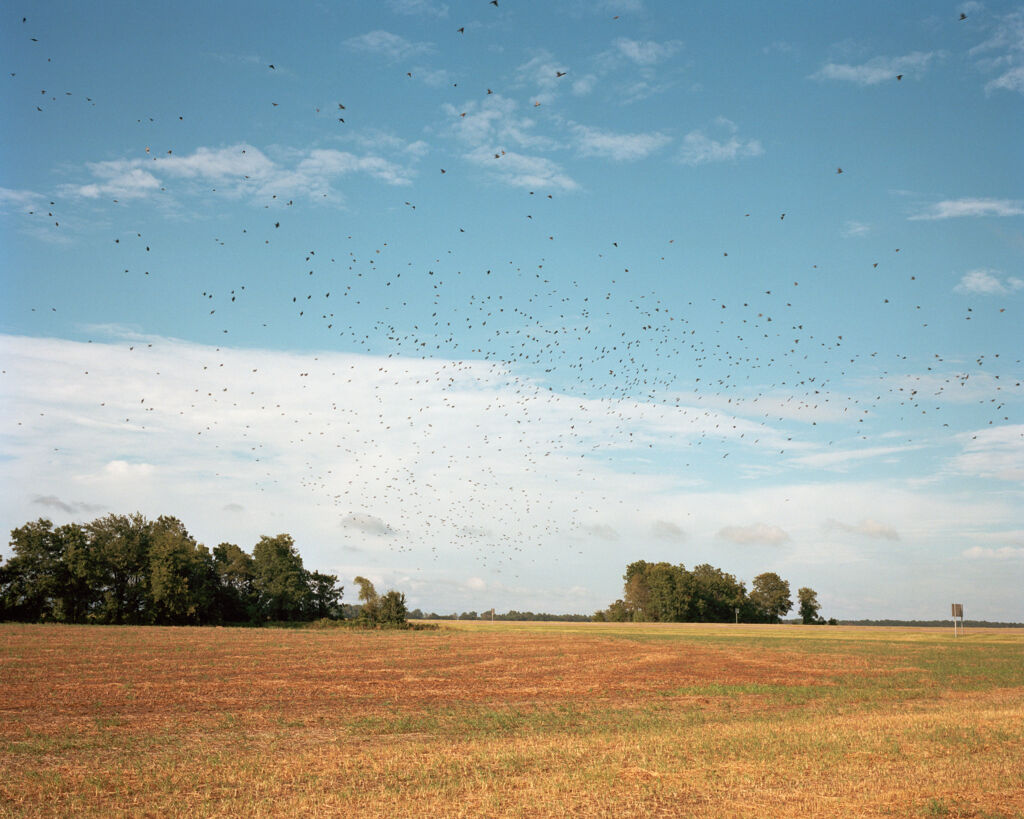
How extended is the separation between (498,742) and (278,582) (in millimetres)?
96655

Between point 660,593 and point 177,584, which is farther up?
point 177,584

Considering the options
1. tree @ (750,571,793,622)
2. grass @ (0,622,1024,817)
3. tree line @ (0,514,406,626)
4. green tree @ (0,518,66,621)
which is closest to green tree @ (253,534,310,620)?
tree line @ (0,514,406,626)

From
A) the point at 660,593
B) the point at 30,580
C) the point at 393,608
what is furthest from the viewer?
the point at 660,593

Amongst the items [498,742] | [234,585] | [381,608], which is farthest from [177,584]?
[498,742]

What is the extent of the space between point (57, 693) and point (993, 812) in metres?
28.0

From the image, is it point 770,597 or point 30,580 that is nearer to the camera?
point 30,580

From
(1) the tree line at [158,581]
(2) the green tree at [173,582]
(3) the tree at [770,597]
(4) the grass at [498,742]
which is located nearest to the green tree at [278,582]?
(1) the tree line at [158,581]

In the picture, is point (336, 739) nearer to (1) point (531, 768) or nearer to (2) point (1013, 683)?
(1) point (531, 768)

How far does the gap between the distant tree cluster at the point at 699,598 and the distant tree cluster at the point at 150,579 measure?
7108 cm

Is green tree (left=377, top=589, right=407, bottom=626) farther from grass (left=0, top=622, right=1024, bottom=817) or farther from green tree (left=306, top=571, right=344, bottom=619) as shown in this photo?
grass (left=0, top=622, right=1024, bottom=817)

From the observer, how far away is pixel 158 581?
9644 centimetres

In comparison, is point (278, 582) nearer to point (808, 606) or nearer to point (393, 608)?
point (393, 608)

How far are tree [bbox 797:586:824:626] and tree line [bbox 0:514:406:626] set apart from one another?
317ft

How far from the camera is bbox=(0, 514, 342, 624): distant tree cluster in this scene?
305 feet
